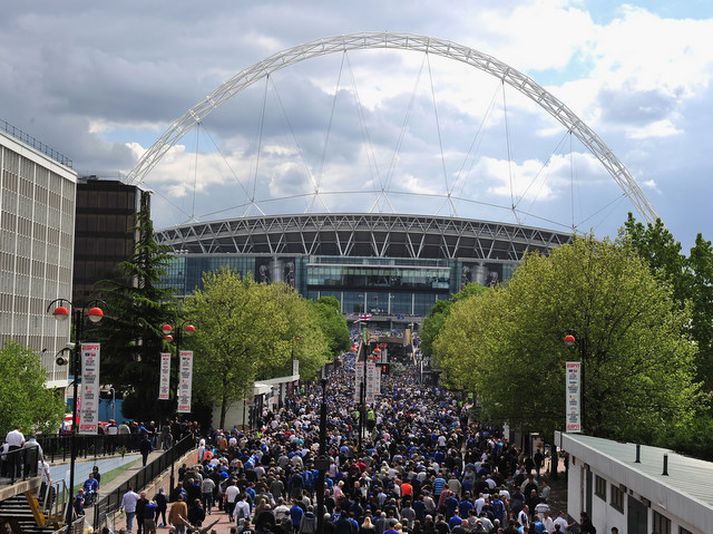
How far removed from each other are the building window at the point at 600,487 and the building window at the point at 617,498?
43.8 inches

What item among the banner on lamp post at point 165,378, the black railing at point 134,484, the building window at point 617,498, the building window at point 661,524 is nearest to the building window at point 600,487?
the building window at point 617,498

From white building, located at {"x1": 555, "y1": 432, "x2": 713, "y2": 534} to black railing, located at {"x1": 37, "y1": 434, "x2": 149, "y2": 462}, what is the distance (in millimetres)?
20471

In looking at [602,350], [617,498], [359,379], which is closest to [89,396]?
[617,498]

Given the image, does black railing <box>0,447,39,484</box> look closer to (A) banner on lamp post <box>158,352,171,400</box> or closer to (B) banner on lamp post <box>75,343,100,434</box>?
(B) banner on lamp post <box>75,343,100,434</box>

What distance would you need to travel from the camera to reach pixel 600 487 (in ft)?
109

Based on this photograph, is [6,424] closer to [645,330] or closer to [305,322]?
[645,330]

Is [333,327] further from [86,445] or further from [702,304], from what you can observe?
[86,445]

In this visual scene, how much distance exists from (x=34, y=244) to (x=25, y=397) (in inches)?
1541

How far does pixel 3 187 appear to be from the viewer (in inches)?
3063

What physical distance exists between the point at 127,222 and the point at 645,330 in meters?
85.0

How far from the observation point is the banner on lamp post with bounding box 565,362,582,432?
3847 centimetres

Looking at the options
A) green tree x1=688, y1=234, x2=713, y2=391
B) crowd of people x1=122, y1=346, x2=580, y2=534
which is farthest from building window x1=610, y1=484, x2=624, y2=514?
green tree x1=688, y1=234, x2=713, y2=391

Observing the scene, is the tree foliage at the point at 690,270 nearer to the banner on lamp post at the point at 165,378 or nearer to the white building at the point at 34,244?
the banner on lamp post at the point at 165,378

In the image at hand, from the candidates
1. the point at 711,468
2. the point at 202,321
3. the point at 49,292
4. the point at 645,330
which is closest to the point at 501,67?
the point at 49,292
